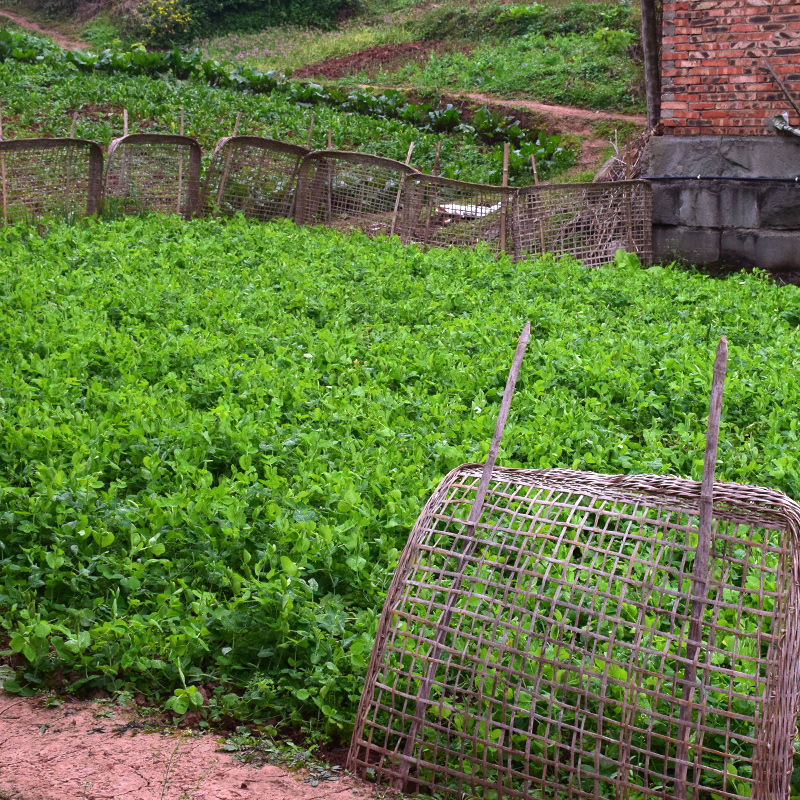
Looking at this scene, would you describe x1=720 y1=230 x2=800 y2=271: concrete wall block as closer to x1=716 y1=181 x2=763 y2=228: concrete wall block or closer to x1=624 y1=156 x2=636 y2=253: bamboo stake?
x1=716 y1=181 x2=763 y2=228: concrete wall block

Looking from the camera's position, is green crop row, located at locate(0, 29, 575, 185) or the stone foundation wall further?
green crop row, located at locate(0, 29, 575, 185)

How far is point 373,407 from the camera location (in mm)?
5855

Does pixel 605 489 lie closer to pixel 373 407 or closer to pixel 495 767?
pixel 495 767

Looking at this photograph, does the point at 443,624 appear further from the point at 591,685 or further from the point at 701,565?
the point at 701,565

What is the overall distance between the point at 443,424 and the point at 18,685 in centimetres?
289

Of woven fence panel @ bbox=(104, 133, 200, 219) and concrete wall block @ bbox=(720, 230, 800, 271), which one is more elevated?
woven fence panel @ bbox=(104, 133, 200, 219)

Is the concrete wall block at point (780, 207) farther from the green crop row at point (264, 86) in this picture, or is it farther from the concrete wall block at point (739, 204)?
the green crop row at point (264, 86)

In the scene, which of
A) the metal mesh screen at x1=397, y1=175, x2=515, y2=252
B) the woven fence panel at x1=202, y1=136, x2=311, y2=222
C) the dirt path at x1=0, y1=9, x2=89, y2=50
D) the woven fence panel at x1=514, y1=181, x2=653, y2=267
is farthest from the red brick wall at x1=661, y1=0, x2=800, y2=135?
the dirt path at x1=0, y1=9, x2=89, y2=50

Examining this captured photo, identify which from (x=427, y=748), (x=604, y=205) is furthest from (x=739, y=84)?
(x=427, y=748)

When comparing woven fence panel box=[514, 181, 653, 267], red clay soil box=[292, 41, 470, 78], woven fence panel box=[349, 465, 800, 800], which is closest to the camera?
woven fence panel box=[349, 465, 800, 800]

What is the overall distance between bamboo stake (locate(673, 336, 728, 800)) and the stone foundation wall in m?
9.45

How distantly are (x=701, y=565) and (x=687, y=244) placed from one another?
9812 millimetres

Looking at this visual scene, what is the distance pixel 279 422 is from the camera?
563 centimetres

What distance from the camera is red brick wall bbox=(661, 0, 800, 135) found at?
10914 millimetres
